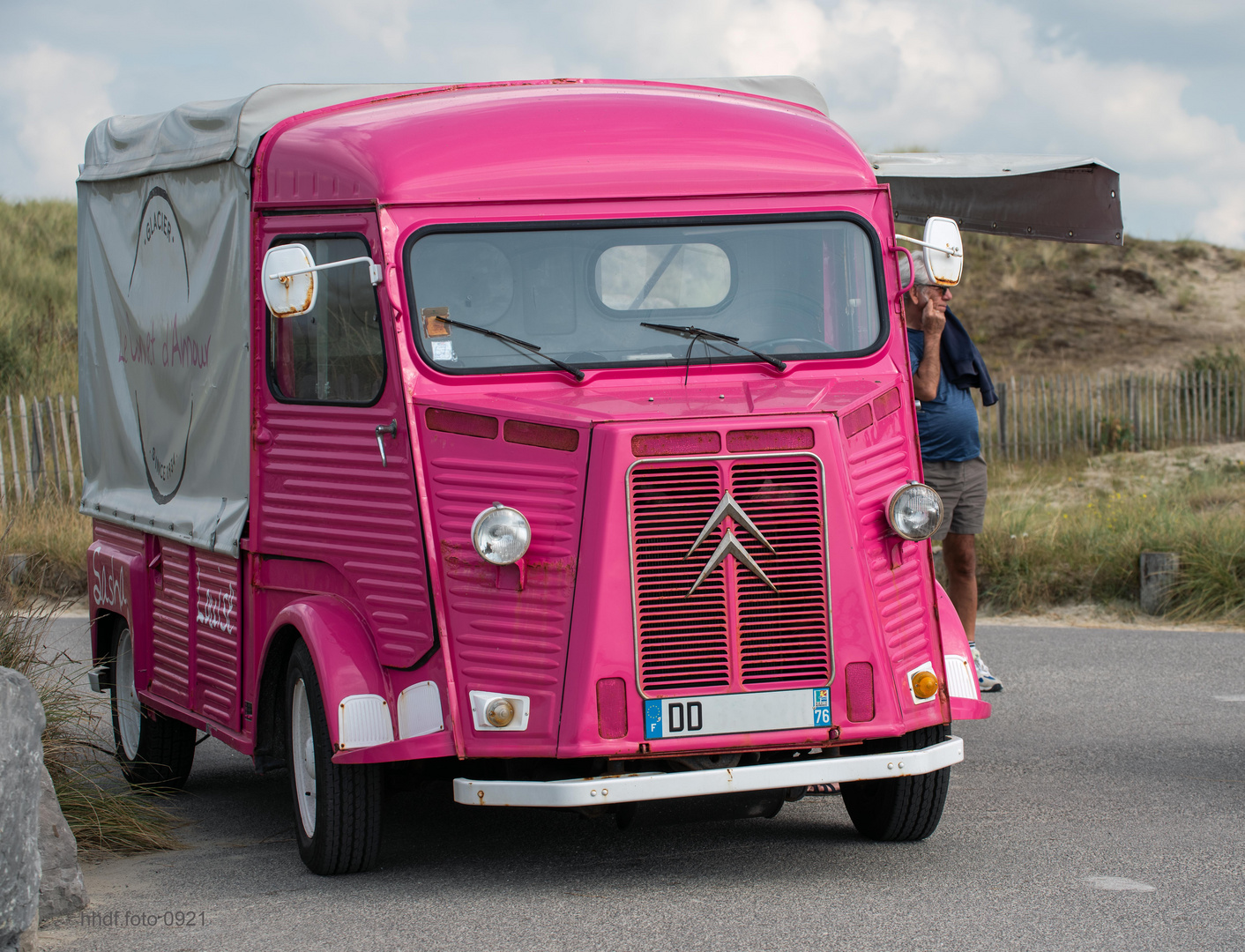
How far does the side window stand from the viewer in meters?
5.45

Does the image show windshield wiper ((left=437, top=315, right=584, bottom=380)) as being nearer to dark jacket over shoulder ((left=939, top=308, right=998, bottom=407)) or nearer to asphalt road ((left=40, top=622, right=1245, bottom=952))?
asphalt road ((left=40, top=622, right=1245, bottom=952))

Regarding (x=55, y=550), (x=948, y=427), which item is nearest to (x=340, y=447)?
(x=948, y=427)

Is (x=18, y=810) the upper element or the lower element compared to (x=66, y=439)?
lower

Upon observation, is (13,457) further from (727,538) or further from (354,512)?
(727,538)

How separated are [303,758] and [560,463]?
155 centimetres

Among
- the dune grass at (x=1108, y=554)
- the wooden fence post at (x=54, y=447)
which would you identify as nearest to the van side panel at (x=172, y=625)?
the dune grass at (x=1108, y=554)

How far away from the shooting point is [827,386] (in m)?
5.43

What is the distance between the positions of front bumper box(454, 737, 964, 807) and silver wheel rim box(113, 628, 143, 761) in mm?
3184

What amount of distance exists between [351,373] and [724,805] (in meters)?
2.06

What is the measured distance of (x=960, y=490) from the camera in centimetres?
820

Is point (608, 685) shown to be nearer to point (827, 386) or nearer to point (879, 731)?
point (879, 731)

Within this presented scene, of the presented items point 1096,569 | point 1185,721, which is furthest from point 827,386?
point 1096,569

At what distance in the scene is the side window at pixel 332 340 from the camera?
17.9ft

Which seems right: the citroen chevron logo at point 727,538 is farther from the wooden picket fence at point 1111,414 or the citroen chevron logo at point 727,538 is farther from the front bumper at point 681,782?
the wooden picket fence at point 1111,414
